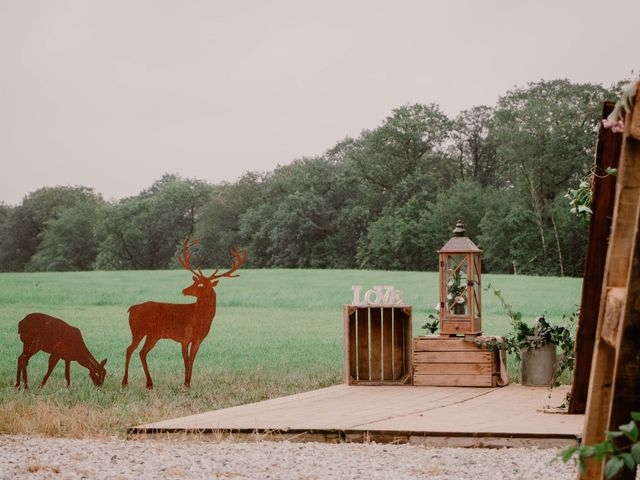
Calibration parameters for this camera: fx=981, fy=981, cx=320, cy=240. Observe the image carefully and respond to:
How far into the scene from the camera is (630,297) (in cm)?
228

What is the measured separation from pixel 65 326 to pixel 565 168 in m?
11.1

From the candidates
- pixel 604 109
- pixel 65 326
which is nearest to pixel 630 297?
pixel 604 109

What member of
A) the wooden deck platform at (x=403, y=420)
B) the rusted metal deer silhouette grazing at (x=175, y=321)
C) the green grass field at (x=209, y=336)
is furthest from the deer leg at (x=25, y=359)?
the wooden deck platform at (x=403, y=420)

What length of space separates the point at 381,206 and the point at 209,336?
498 centimetres

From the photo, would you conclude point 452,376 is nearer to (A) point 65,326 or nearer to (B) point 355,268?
(A) point 65,326

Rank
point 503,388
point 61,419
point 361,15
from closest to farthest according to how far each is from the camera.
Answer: point 61,419 → point 503,388 → point 361,15

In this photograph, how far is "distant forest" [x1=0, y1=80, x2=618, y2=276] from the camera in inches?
536

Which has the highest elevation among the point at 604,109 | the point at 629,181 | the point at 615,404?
the point at 604,109

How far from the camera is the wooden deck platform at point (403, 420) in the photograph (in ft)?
16.8

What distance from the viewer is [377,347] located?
331 inches

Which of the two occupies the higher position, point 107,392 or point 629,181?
point 629,181

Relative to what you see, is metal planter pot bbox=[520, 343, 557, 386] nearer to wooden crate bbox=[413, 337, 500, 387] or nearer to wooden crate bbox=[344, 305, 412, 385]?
wooden crate bbox=[413, 337, 500, 387]

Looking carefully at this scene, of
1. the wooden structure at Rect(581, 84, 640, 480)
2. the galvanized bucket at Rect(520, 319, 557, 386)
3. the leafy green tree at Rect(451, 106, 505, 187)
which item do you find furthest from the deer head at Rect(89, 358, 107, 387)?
the leafy green tree at Rect(451, 106, 505, 187)

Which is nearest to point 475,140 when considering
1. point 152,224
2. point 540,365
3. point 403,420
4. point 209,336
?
point 152,224
